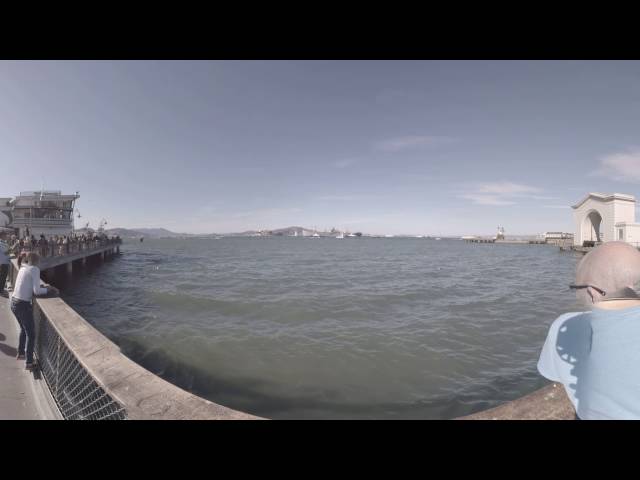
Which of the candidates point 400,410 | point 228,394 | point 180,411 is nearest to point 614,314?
point 180,411

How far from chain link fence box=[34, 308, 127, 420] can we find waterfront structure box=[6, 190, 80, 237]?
147ft

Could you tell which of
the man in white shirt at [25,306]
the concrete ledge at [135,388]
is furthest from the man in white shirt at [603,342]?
the man in white shirt at [25,306]

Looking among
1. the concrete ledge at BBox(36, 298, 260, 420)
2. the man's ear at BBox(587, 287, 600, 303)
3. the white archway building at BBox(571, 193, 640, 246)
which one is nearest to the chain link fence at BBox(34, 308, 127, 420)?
the concrete ledge at BBox(36, 298, 260, 420)

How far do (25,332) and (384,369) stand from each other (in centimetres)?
729

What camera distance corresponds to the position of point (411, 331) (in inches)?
382

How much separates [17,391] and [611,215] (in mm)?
62324

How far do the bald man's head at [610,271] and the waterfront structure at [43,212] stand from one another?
50940mm

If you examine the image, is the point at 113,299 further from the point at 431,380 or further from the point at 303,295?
the point at 431,380

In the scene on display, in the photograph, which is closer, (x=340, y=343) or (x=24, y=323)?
(x=24, y=323)

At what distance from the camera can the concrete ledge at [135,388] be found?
199 centimetres

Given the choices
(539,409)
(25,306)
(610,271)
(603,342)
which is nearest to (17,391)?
(25,306)

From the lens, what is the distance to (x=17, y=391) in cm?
374

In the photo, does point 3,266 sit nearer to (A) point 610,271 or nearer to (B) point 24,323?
(B) point 24,323
